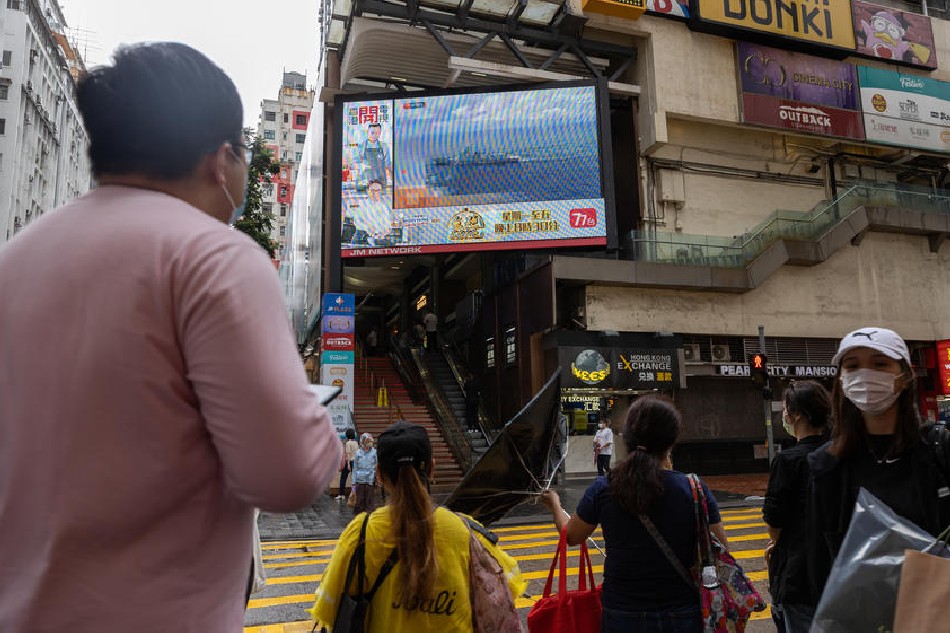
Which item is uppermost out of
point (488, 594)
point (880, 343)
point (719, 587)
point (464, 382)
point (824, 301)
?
point (824, 301)

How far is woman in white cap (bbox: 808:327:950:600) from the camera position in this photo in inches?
92.4

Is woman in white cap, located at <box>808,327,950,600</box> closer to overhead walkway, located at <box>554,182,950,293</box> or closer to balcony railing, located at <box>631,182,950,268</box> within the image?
overhead walkway, located at <box>554,182,950,293</box>

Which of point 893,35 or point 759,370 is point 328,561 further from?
point 893,35

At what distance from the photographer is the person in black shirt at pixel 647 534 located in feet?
10.1

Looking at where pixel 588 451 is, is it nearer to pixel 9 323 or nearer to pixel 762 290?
pixel 762 290

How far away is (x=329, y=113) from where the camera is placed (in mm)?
25984

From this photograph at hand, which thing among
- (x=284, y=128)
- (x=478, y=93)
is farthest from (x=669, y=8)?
(x=284, y=128)

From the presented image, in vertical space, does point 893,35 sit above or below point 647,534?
above

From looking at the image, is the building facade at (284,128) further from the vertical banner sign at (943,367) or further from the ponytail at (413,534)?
the ponytail at (413,534)

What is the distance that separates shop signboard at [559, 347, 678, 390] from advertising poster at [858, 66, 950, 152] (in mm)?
11944

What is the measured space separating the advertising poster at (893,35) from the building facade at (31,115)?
50833 millimetres

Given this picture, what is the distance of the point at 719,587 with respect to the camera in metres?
3.06

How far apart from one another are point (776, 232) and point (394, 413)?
1342 cm

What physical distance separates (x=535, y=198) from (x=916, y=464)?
19239 millimetres
